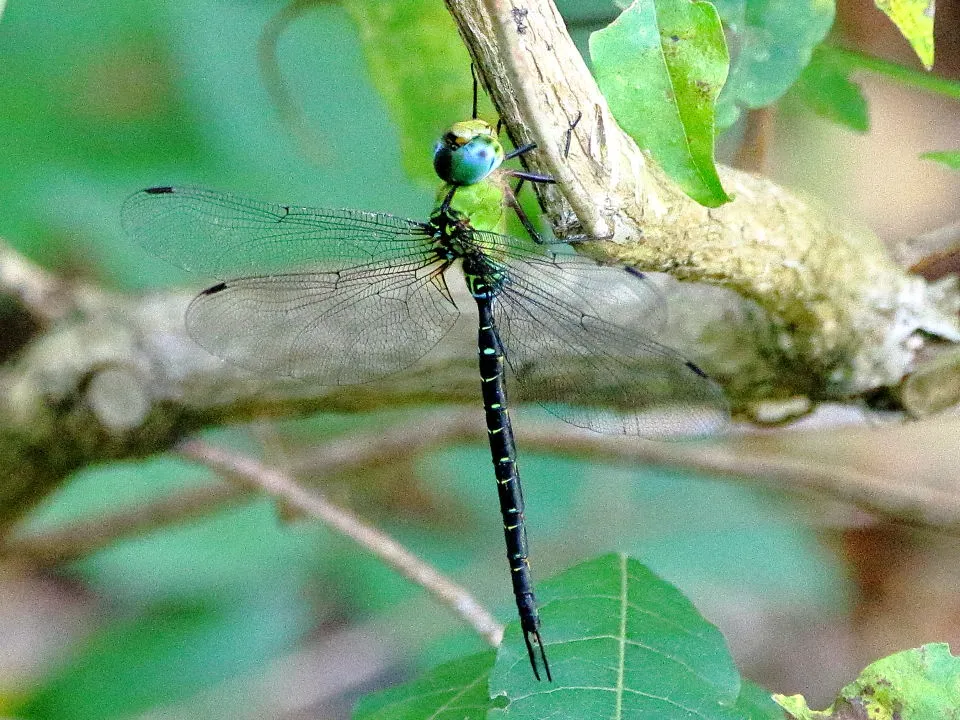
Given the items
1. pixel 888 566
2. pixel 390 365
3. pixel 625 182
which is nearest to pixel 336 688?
pixel 390 365

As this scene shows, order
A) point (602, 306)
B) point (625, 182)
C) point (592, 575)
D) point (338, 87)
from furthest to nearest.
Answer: point (338, 87), point (602, 306), point (592, 575), point (625, 182)

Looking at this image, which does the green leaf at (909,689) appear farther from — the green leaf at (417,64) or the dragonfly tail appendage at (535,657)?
the green leaf at (417,64)

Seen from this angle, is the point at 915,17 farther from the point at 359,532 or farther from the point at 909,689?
the point at 359,532

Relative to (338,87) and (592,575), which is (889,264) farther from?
(338,87)

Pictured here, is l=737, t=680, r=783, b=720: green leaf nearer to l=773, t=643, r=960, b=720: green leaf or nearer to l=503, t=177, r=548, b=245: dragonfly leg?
l=773, t=643, r=960, b=720: green leaf

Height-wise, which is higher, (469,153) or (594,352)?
(469,153)

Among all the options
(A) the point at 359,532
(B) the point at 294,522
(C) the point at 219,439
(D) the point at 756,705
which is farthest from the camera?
(C) the point at 219,439

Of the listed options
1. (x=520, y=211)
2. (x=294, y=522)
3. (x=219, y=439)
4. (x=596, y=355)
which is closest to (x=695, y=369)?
(x=596, y=355)
